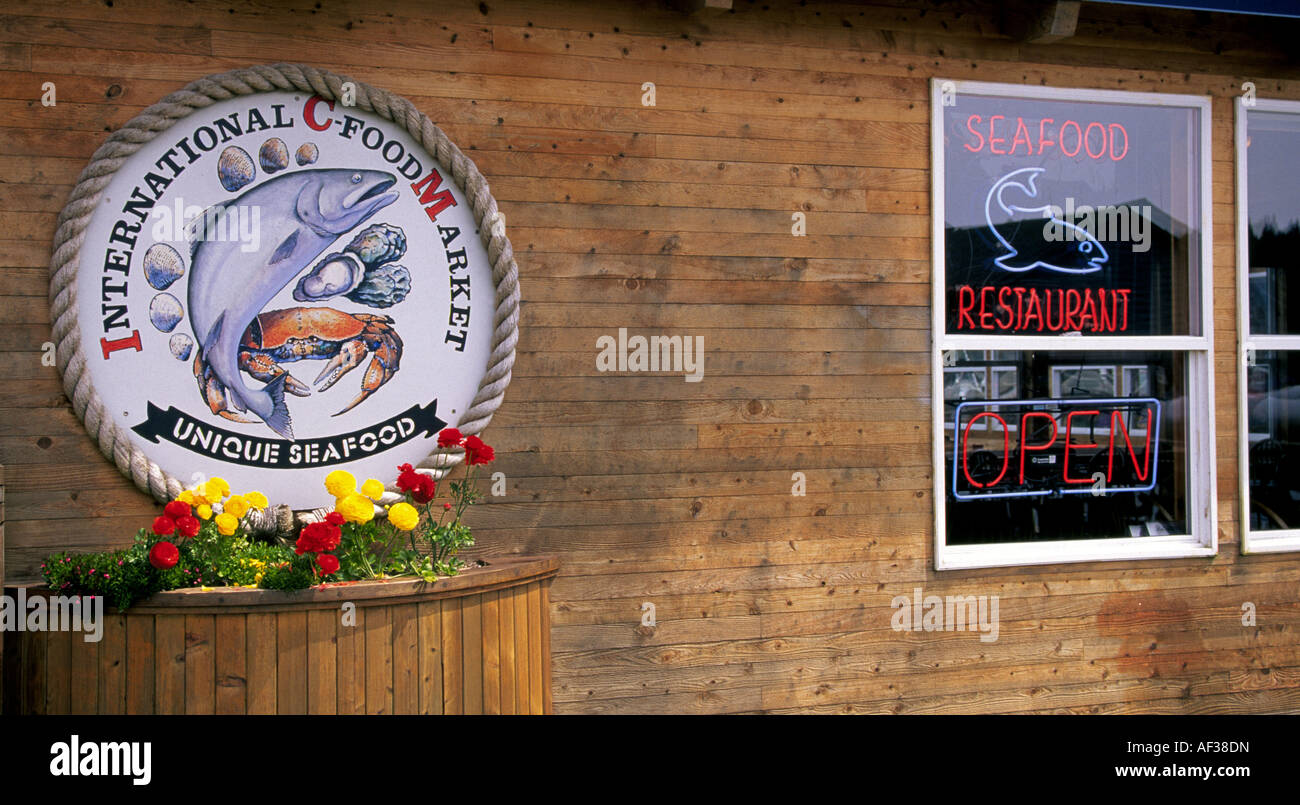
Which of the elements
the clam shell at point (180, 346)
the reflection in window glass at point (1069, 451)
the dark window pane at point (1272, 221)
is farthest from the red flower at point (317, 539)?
the dark window pane at point (1272, 221)

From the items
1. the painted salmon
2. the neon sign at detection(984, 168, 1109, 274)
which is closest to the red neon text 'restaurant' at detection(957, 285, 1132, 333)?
the neon sign at detection(984, 168, 1109, 274)

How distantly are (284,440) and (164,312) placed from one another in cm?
Result: 60

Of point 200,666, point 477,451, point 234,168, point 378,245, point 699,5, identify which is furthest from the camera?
point 699,5

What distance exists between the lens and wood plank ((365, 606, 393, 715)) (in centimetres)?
324

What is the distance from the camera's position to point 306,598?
3.21 m

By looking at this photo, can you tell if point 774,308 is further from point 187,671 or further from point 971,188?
point 187,671

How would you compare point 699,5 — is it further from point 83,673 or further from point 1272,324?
point 83,673

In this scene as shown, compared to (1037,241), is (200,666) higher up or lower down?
lower down

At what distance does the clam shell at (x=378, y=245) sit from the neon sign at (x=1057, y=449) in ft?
7.68

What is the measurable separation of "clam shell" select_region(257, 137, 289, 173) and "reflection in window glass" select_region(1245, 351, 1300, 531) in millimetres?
4163

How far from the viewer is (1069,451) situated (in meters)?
4.52

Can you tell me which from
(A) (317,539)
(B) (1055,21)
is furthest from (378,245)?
(B) (1055,21)

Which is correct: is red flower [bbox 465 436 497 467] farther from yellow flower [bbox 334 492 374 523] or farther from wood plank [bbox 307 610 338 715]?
wood plank [bbox 307 610 338 715]

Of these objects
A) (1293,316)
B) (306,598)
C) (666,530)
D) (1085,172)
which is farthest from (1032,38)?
(306,598)
